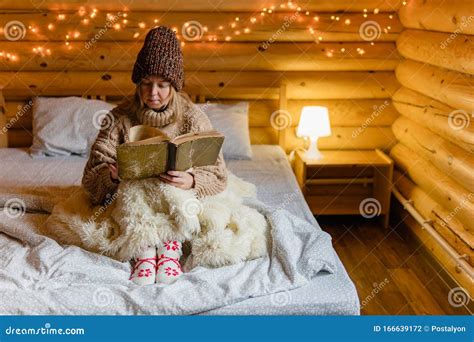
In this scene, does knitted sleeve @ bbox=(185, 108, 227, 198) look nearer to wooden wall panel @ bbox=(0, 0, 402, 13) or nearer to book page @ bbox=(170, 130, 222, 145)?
book page @ bbox=(170, 130, 222, 145)

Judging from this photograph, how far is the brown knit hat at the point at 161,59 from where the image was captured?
2.16 metres

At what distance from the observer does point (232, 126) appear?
11.4 ft

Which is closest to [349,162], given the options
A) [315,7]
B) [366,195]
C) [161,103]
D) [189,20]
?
[366,195]

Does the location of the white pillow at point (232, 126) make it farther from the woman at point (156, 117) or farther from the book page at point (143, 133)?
the book page at point (143, 133)

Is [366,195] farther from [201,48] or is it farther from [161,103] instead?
[161,103]

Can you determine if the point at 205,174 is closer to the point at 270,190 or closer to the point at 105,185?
the point at 105,185

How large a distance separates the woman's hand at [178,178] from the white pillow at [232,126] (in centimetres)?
130

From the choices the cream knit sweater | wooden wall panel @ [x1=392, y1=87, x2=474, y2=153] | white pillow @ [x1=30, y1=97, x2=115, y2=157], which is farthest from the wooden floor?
white pillow @ [x1=30, y1=97, x2=115, y2=157]

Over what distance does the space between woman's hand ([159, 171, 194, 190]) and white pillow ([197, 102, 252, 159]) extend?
130 centimetres

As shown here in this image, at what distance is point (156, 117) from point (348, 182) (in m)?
1.88

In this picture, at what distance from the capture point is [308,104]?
3.81 meters

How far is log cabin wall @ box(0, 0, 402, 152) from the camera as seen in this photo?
11.7ft

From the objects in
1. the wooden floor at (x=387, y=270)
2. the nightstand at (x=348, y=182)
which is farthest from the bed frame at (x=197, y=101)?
the wooden floor at (x=387, y=270)

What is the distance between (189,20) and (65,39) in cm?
80
